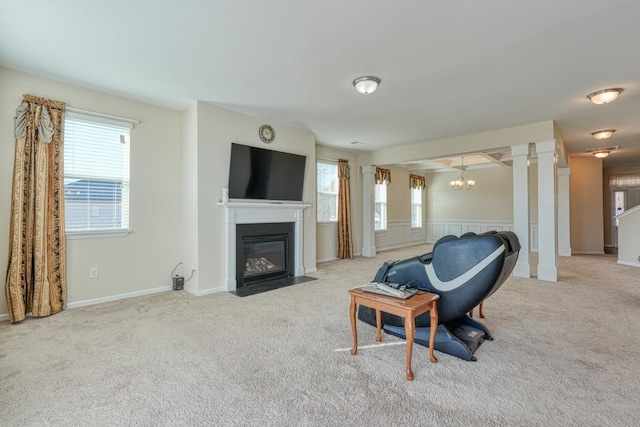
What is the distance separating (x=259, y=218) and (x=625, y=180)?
11478 mm

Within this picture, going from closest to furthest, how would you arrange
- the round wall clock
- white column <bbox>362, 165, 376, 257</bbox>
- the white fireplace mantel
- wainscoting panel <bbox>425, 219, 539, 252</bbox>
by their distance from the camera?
the white fireplace mantel, the round wall clock, white column <bbox>362, 165, 376, 257</bbox>, wainscoting panel <bbox>425, 219, 539, 252</bbox>

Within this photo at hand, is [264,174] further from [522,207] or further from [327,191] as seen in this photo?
[522,207]

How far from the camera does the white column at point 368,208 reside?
7.45 m

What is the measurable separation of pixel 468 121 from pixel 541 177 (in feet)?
5.05

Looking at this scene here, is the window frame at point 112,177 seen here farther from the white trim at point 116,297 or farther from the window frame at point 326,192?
the window frame at point 326,192

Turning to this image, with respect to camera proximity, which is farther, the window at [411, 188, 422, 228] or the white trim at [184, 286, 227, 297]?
the window at [411, 188, 422, 228]

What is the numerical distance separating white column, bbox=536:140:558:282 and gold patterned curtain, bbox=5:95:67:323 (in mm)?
6724

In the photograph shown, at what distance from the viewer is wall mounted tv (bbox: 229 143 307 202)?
4422 millimetres

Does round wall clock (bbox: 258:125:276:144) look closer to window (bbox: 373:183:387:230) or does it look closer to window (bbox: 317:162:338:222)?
window (bbox: 317:162:338:222)

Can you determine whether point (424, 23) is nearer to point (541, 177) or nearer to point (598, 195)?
point (541, 177)

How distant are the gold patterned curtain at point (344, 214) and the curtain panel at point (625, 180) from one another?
8950mm

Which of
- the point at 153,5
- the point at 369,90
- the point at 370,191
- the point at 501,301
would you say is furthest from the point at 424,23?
the point at 370,191

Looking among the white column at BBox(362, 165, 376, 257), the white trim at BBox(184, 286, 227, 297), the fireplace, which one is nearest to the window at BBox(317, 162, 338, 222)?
the white column at BBox(362, 165, 376, 257)

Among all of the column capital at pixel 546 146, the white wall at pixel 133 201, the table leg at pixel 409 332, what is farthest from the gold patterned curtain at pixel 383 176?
the table leg at pixel 409 332
